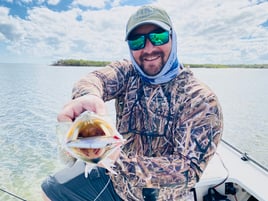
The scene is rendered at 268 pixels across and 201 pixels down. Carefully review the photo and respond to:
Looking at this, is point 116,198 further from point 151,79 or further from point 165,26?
point 165,26

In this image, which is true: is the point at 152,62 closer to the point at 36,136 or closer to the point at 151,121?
the point at 151,121

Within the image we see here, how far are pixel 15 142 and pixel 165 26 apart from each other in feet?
17.7

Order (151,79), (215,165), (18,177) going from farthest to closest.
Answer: (18,177) < (215,165) < (151,79)

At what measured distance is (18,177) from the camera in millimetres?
4492

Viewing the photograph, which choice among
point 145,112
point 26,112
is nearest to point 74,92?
point 145,112

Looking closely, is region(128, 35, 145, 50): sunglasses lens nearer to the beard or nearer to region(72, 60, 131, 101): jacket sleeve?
the beard

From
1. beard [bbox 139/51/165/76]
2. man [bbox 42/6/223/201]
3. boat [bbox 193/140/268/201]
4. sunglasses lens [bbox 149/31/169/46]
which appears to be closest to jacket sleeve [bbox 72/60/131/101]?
man [bbox 42/6/223/201]

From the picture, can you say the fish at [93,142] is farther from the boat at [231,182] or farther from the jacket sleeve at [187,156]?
the boat at [231,182]

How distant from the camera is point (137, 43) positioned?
6.16ft

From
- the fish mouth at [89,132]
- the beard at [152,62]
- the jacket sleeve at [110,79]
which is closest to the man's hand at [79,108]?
the fish mouth at [89,132]

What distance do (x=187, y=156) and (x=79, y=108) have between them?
697 millimetres

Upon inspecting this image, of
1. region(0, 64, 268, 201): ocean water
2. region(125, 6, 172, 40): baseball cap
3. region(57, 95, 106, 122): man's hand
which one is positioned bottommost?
region(0, 64, 268, 201): ocean water

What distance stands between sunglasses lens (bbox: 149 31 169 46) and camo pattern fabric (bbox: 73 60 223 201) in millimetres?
249

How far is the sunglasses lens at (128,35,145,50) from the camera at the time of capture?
6.07ft
